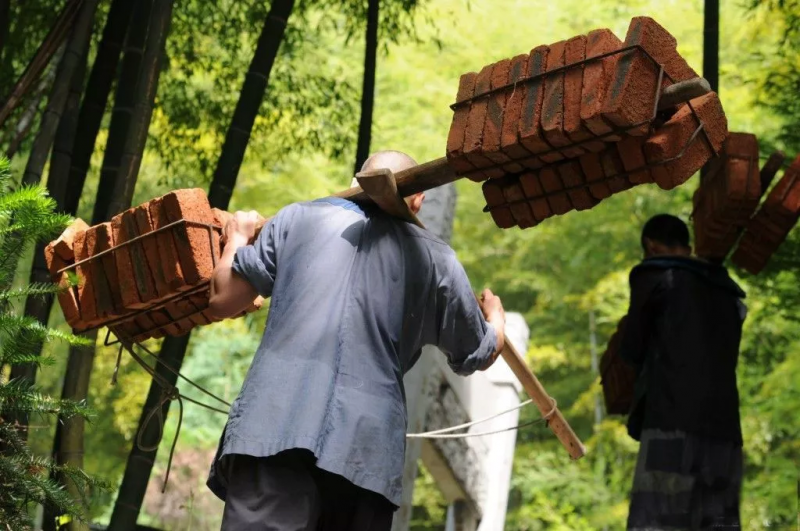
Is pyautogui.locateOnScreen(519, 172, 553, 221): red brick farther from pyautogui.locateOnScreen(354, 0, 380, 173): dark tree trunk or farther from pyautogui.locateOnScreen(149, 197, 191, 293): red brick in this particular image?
pyautogui.locateOnScreen(354, 0, 380, 173): dark tree trunk

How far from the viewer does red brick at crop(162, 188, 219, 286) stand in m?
3.20

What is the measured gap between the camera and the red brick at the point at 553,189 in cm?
272

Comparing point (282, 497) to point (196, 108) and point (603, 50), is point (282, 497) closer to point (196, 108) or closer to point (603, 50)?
point (603, 50)

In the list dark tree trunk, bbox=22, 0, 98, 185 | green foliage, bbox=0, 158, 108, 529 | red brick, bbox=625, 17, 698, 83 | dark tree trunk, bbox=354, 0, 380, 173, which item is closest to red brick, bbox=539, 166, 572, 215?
red brick, bbox=625, 17, 698, 83

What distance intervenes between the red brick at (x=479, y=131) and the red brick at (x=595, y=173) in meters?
0.21

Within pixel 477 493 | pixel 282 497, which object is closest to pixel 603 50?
pixel 282 497

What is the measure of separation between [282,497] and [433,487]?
13.6m

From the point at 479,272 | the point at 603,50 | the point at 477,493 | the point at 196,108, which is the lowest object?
the point at 603,50

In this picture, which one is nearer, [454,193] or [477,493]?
[454,193]

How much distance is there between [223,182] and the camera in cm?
482

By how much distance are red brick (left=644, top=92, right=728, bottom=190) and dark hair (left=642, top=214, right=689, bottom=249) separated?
1.75m

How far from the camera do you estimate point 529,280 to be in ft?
52.3

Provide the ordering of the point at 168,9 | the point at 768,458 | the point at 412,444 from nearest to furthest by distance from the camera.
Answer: the point at 168,9
the point at 412,444
the point at 768,458

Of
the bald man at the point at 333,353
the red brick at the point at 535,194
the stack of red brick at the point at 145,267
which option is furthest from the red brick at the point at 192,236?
the red brick at the point at 535,194
